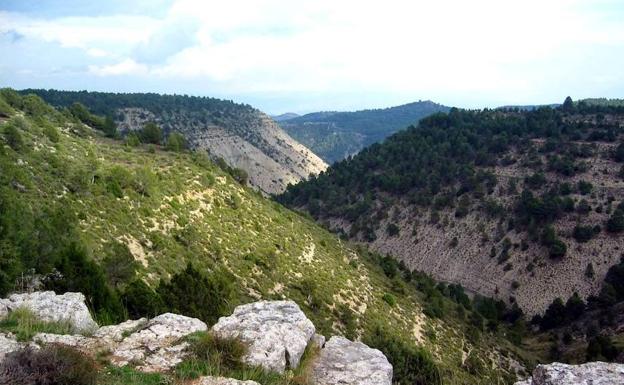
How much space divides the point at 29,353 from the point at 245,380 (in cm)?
334

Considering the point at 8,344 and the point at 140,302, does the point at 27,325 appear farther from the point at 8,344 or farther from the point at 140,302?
the point at 140,302

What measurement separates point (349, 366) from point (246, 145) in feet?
528

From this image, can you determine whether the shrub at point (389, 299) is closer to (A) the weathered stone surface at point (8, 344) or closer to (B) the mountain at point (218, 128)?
(A) the weathered stone surface at point (8, 344)

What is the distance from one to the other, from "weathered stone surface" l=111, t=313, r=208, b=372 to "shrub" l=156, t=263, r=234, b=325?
8.26 metres

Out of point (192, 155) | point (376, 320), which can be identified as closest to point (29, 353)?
point (376, 320)

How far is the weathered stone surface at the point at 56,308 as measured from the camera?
10.6 m

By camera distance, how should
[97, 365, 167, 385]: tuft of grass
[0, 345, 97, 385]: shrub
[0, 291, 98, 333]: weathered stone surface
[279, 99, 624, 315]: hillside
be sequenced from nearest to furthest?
[0, 345, 97, 385]: shrub
[97, 365, 167, 385]: tuft of grass
[0, 291, 98, 333]: weathered stone surface
[279, 99, 624, 315]: hillside

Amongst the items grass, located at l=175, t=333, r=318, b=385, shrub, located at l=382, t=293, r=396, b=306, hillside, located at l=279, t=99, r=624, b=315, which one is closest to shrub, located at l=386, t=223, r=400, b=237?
hillside, located at l=279, t=99, r=624, b=315

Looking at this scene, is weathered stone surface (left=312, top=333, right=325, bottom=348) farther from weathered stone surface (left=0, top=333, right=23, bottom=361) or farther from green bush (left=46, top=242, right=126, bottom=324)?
green bush (left=46, top=242, right=126, bottom=324)

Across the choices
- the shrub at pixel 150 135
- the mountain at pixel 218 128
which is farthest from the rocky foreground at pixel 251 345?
the mountain at pixel 218 128

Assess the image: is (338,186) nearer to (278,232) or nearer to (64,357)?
(278,232)

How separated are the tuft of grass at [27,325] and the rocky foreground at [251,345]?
157 mm

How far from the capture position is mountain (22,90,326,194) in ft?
487

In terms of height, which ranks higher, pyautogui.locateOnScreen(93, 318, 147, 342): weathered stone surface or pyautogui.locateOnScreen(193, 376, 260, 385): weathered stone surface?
pyautogui.locateOnScreen(193, 376, 260, 385): weathered stone surface
